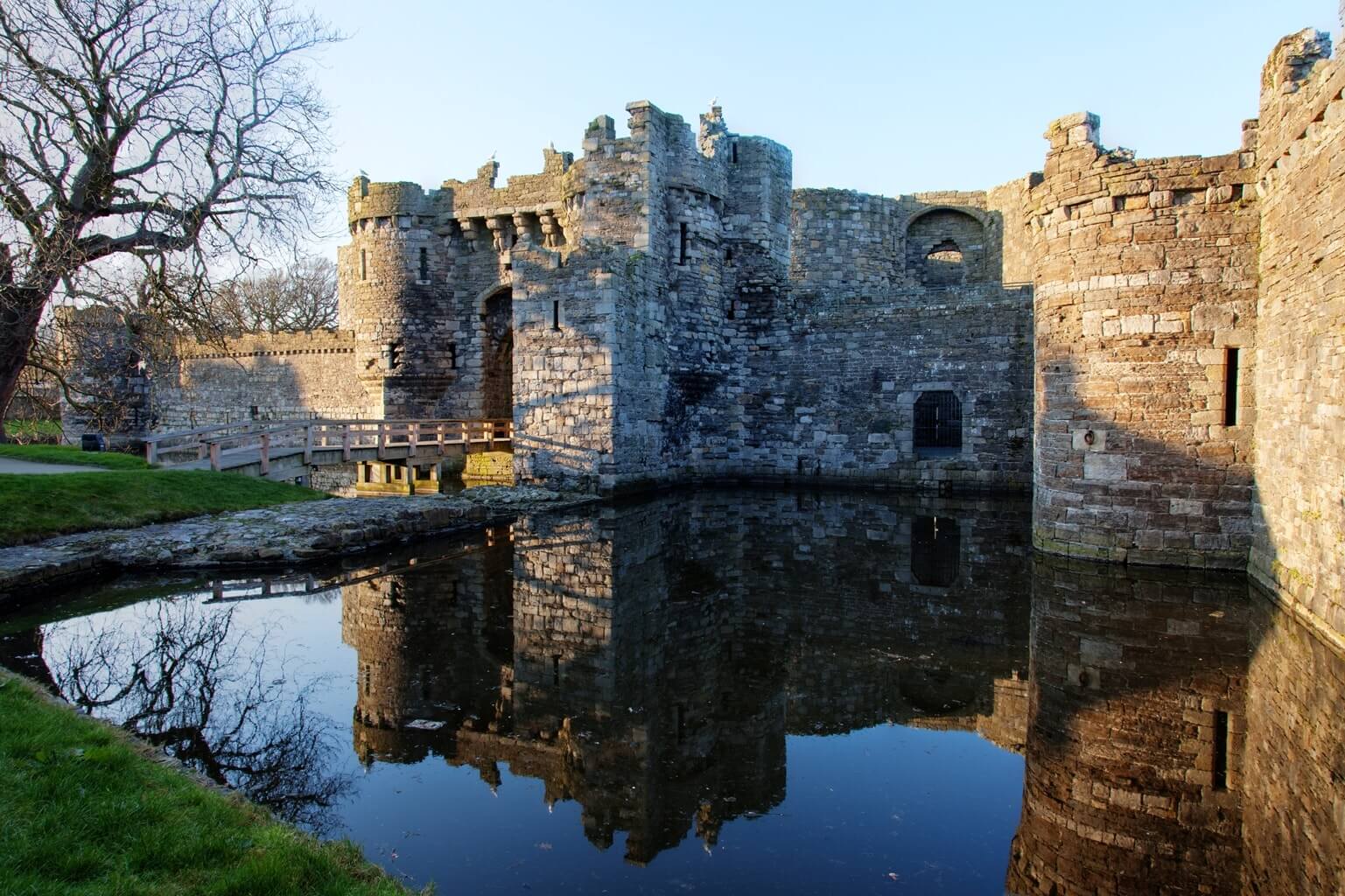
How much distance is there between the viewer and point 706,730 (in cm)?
538

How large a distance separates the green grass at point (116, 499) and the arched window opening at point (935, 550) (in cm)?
917

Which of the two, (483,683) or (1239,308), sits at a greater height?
(1239,308)

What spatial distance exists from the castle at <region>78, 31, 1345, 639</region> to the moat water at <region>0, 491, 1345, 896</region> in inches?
47.7

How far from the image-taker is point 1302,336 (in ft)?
24.1

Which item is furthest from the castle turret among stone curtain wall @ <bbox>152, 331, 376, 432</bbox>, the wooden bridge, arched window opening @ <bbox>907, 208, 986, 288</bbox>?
arched window opening @ <bbox>907, 208, 986, 288</bbox>

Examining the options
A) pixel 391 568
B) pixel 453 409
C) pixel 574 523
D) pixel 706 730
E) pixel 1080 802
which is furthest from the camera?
pixel 453 409

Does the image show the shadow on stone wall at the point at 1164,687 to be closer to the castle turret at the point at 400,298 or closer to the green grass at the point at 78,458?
the green grass at the point at 78,458

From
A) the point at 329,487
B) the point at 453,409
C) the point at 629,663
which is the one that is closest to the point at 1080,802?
the point at 629,663

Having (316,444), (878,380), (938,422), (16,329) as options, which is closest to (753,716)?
(16,329)

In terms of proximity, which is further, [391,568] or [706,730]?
[391,568]

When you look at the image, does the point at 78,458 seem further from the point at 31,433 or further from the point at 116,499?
the point at 31,433

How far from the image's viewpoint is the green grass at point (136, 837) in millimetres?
3092

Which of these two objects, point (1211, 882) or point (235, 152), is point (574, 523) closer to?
point (235, 152)

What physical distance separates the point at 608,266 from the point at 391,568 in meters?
7.47
